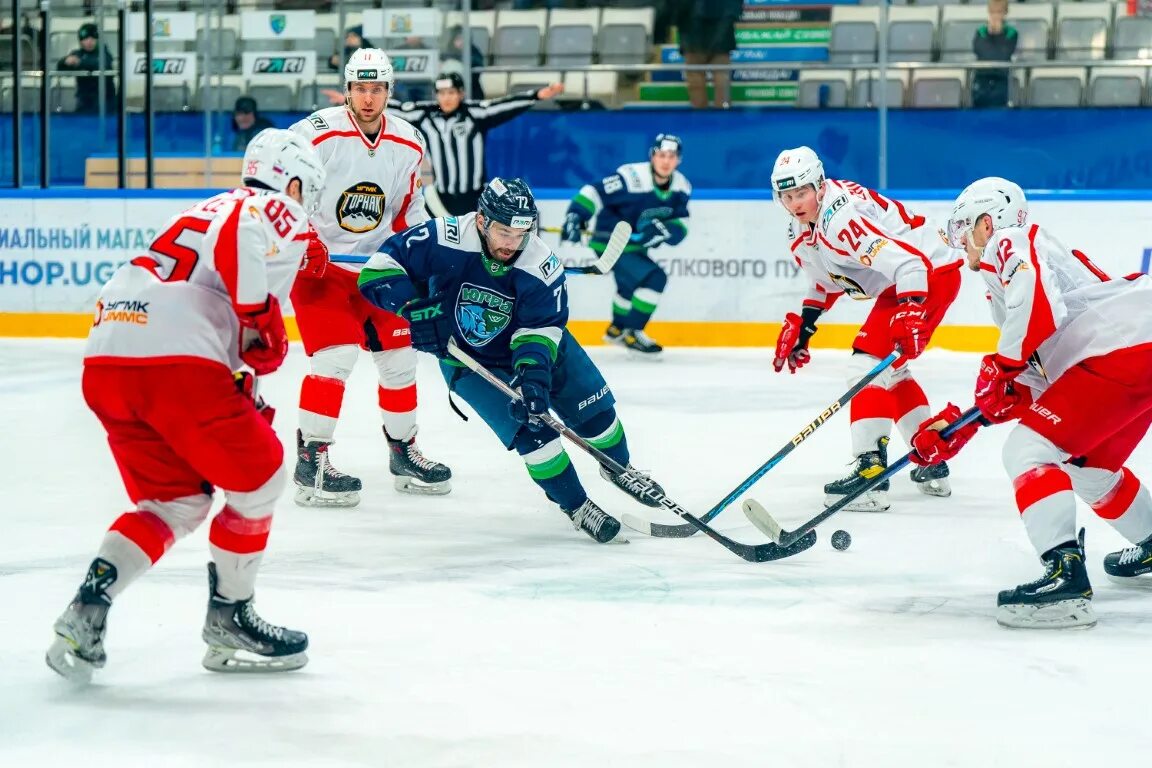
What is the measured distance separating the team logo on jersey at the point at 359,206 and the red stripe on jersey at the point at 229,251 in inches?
79.3

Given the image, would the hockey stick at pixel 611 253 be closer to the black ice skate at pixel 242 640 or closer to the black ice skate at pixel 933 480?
the black ice skate at pixel 933 480

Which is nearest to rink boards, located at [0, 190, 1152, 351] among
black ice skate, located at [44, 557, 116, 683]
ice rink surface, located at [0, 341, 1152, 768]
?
ice rink surface, located at [0, 341, 1152, 768]

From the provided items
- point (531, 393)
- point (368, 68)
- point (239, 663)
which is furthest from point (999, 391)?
point (368, 68)

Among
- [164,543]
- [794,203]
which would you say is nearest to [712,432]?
[794,203]

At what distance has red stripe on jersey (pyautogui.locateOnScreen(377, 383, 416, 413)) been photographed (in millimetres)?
4637

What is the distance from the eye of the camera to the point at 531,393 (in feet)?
12.0

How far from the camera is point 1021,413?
324cm

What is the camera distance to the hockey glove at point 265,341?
2.70 meters

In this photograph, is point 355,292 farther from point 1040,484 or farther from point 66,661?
point 1040,484

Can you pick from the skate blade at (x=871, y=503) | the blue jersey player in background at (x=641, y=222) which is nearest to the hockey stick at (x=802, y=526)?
the skate blade at (x=871, y=503)

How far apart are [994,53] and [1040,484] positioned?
19.1 feet

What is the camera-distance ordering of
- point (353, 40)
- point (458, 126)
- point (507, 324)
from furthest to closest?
point (353, 40), point (458, 126), point (507, 324)

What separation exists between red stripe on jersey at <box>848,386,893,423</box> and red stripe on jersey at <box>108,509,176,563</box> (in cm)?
243

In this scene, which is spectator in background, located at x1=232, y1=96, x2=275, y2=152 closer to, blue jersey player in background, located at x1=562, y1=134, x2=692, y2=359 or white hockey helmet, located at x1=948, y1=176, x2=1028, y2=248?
blue jersey player in background, located at x1=562, y1=134, x2=692, y2=359
